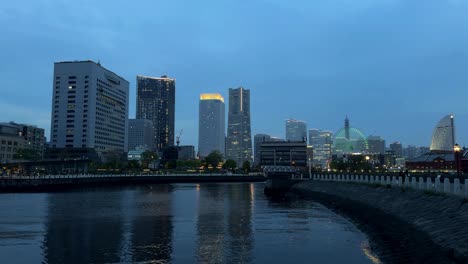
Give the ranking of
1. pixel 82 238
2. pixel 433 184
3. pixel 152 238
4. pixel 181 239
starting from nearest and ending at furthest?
pixel 181 239
pixel 82 238
pixel 152 238
pixel 433 184

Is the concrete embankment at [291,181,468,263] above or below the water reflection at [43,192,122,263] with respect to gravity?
above

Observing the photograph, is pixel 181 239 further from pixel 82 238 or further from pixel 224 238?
pixel 82 238

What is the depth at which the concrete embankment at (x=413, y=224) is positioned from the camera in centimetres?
2945

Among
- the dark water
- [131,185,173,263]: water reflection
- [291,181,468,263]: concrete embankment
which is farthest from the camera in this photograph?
[131,185,173,263]: water reflection

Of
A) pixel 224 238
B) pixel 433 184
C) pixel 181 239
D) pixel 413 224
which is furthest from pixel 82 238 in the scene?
pixel 433 184

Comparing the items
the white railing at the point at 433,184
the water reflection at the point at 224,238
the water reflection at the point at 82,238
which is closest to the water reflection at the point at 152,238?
the water reflection at the point at 82,238

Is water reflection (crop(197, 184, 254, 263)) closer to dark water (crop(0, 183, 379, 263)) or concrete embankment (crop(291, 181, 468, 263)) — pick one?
dark water (crop(0, 183, 379, 263))

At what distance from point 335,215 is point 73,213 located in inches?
1503

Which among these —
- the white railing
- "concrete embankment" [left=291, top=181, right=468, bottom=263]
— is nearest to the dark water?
"concrete embankment" [left=291, top=181, right=468, bottom=263]

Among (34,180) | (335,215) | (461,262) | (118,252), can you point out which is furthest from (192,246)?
(34,180)

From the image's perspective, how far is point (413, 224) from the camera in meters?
41.5

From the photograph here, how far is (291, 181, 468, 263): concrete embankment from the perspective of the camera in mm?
29453

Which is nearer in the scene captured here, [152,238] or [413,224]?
[152,238]

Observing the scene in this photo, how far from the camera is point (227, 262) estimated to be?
94.5ft
